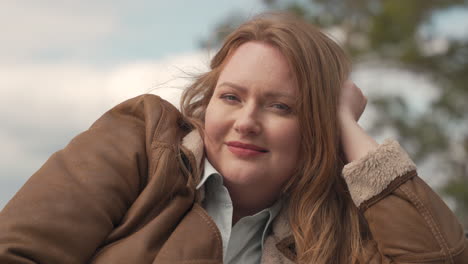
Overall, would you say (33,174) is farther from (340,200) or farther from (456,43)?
(456,43)

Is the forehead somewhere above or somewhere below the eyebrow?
above

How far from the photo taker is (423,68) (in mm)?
14430

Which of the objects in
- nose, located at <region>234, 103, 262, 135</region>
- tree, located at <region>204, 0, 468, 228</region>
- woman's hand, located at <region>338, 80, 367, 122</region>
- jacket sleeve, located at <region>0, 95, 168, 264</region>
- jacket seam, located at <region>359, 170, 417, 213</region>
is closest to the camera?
jacket sleeve, located at <region>0, 95, 168, 264</region>

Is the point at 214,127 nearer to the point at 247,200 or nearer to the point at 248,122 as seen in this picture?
the point at 248,122

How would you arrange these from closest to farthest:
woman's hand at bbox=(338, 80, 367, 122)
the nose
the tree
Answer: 1. the nose
2. woman's hand at bbox=(338, 80, 367, 122)
3. the tree

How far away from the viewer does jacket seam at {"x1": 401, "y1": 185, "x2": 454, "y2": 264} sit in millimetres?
2682

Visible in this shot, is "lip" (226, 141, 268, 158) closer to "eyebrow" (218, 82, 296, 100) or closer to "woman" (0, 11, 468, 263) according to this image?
"woman" (0, 11, 468, 263)

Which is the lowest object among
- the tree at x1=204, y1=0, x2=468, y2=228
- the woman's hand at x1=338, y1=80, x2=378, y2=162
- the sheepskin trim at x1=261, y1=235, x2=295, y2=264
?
the tree at x1=204, y1=0, x2=468, y2=228

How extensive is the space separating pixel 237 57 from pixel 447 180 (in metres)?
12.0

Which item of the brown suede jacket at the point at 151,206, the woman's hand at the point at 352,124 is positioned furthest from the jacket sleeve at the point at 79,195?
the woman's hand at the point at 352,124

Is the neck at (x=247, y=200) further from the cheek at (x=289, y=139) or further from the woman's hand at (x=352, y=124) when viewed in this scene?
the woman's hand at (x=352, y=124)

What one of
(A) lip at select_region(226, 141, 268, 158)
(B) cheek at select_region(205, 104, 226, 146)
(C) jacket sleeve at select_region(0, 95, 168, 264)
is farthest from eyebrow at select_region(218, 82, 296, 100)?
(C) jacket sleeve at select_region(0, 95, 168, 264)

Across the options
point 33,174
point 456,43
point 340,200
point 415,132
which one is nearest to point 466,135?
point 415,132

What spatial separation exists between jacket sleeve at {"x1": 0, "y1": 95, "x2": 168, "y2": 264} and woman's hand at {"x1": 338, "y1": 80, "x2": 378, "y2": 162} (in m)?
0.84
